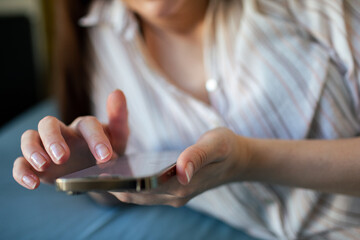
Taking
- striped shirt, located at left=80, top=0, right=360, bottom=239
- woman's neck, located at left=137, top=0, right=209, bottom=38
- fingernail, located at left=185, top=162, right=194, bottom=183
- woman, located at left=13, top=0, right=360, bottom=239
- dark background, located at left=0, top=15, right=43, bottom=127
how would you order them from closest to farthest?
fingernail, located at left=185, top=162, right=194, bottom=183 < woman, located at left=13, top=0, right=360, bottom=239 < striped shirt, located at left=80, top=0, right=360, bottom=239 < woman's neck, located at left=137, top=0, right=209, bottom=38 < dark background, located at left=0, top=15, right=43, bottom=127

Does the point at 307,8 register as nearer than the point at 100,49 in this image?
Yes

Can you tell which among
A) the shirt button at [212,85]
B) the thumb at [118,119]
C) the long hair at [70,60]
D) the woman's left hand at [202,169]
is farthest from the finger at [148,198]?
the long hair at [70,60]

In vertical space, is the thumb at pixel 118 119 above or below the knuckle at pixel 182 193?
above

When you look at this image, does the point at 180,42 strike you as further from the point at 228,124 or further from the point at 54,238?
the point at 54,238

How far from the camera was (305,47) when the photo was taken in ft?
1.91

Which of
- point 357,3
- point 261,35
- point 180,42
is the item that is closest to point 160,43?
point 180,42

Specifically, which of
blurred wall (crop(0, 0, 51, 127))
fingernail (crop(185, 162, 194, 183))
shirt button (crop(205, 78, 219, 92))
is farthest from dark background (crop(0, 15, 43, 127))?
fingernail (crop(185, 162, 194, 183))

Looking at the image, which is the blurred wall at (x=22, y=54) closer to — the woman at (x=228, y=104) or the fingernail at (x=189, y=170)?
the woman at (x=228, y=104)

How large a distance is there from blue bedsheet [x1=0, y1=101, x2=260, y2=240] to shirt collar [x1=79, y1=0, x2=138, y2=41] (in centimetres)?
26

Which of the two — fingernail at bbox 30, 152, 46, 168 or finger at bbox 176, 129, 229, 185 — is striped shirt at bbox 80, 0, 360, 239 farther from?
fingernail at bbox 30, 152, 46, 168

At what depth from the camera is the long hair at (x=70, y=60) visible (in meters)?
0.74

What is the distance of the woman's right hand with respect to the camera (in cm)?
37

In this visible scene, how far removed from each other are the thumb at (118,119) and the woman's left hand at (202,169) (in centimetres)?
12

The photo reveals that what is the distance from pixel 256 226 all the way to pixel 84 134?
0.33 meters
